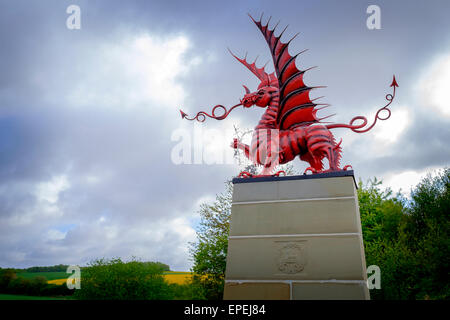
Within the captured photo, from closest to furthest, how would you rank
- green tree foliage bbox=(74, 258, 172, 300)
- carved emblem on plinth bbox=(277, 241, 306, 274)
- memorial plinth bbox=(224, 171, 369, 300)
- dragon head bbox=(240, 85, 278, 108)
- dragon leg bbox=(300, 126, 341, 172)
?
1. memorial plinth bbox=(224, 171, 369, 300)
2. carved emblem on plinth bbox=(277, 241, 306, 274)
3. dragon leg bbox=(300, 126, 341, 172)
4. dragon head bbox=(240, 85, 278, 108)
5. green tree foliage bbox=(74, 258, 172, 300)

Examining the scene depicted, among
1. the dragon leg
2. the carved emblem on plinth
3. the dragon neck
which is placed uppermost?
the dragon neck

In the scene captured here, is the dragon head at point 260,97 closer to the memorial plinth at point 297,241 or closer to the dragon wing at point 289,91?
the dragon wing at point 289,91

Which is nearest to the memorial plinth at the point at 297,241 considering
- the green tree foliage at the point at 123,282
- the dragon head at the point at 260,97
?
the dragon head at the point at 260,97

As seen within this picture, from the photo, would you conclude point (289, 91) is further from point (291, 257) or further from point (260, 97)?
point (291, 257)

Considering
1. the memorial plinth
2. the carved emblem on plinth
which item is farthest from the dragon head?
the carved emblem on plinth

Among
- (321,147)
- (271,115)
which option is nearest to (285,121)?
(271,115)

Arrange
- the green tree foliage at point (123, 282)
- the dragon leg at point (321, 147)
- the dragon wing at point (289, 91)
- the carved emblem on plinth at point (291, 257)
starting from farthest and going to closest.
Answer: the green tree foliage at point (123, 282) < the dragon wing at point (289, 91) < the dragon leg at point (321, 147) < the carved emblem on plinth at point (291, 257)

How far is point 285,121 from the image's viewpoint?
7125mm

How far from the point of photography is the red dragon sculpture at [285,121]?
659 cm

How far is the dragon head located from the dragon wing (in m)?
0.24

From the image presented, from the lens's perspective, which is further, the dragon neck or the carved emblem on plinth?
the dragon neck

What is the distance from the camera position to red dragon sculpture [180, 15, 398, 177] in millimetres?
6586

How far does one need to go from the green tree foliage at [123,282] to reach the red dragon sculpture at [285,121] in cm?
939

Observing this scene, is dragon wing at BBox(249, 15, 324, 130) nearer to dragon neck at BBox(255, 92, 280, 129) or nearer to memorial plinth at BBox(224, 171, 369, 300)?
dragon neck at BBox(255, 92, 280, 129)
